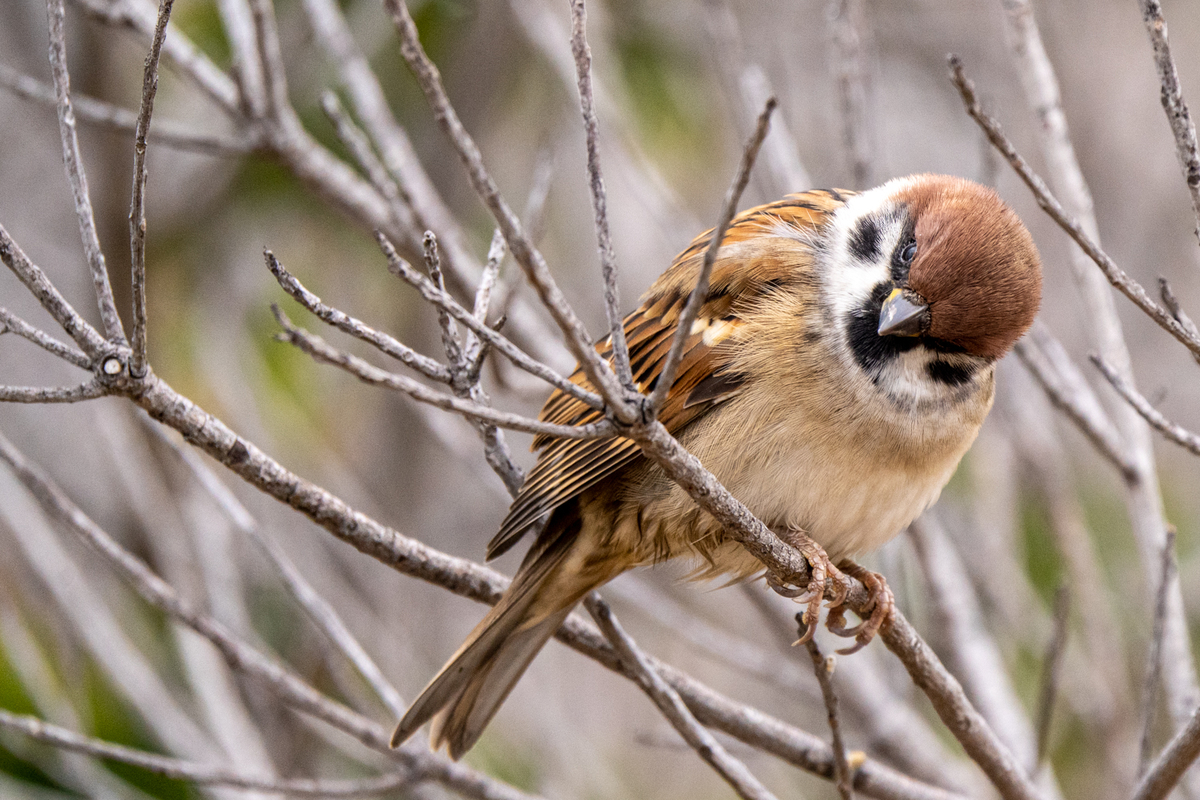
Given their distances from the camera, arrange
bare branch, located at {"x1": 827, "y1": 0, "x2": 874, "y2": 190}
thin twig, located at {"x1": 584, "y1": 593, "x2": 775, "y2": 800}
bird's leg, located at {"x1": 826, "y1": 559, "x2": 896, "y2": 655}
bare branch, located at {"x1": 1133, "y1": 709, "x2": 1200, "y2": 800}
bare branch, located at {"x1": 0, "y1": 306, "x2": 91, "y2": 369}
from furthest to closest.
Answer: bare branch, located at {"x1": 827, "y1": 0, "x2": 874, "y2": 190}, bird's leg, located at {"x1": 826, "y1": 559, "x2": 896, "y2": 655}, thin twig, located at {"x1": 584, "y1": 593, "x2": 775, "y2": 800}, bare branch, located at {"x1": 1133, "y1": 709, "x2": 1200, "y2": 800}, bare branch, located at {"x1": 0, "y1": 306, "x2": 91, "y2": 369}

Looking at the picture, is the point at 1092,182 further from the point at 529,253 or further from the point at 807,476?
the point at 529,253

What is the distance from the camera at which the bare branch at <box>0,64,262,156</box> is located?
3268 mm

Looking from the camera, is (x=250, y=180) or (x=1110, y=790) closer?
(x=1110, y=790)

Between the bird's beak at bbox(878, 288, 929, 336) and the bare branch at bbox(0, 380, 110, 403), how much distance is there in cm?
156

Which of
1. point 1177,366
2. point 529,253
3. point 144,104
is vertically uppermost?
point 144,104

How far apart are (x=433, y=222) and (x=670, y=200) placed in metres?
1.00

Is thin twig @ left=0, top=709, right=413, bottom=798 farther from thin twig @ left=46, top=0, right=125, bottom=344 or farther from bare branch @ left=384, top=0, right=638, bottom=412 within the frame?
bare branch @ left=384, top=0, right=638, bottom=412

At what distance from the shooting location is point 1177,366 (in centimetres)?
576

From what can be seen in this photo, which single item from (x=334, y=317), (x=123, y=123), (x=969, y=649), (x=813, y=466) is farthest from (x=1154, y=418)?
(x=123, y=123)

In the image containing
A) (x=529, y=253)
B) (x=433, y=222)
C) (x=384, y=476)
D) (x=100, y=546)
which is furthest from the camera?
(x=384, y=476)

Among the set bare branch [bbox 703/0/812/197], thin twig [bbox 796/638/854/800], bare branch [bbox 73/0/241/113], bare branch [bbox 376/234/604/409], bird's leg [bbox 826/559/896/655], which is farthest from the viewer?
bare branch [bbox 703/0/812/197]

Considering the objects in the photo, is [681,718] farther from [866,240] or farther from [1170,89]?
[1170,89]

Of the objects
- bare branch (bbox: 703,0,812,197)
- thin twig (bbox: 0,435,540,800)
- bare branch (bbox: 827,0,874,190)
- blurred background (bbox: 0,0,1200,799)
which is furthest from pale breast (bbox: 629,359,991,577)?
bare branch (bbox: 703,0,812,197)

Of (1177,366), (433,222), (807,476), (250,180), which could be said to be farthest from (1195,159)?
(1177,366)
